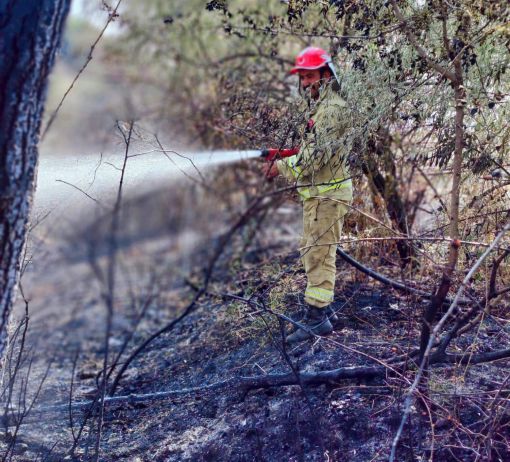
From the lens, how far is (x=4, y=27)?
108 inches

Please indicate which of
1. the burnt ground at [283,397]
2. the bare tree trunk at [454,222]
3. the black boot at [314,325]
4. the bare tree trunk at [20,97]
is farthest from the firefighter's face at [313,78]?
the bare tree trunk at [20,97]

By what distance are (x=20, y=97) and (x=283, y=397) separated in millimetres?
2423

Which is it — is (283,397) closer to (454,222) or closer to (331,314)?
(331,314)

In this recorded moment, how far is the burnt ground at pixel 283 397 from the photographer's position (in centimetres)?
361

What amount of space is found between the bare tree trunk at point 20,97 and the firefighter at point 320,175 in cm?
180

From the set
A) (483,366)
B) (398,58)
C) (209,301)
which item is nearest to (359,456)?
(483,366)

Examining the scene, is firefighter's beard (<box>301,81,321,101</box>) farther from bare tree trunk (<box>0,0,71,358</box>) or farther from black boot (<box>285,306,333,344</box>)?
bare tree trunk (<box>0,0,71,358</box>)

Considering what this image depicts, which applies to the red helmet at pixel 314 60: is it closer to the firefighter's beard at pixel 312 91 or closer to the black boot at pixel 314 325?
the firefighter's beard at pixel 312 91

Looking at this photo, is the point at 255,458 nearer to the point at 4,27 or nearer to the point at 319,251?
the point at 319,251

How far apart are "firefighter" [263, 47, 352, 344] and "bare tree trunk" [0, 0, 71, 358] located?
5.92ft

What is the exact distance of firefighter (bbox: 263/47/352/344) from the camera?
438cm

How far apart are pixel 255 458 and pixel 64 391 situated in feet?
7.58

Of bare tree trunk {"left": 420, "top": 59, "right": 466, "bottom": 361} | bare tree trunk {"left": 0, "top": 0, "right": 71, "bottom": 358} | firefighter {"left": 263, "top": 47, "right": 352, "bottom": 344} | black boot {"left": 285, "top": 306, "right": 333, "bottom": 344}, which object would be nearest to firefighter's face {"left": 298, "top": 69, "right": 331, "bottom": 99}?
firefighter {"left": 263, "top": 47, "right": 352, "bottom": 344}

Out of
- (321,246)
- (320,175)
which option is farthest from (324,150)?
(321,246)
